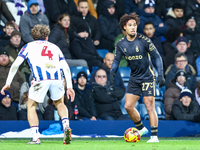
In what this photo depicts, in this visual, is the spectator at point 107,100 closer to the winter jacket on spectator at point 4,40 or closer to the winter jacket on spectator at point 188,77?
the winter jacket on spectator at point 188,77

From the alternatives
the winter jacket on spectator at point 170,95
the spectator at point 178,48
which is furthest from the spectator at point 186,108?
the spectator at point 178,48

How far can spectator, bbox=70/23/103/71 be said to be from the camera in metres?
12.0

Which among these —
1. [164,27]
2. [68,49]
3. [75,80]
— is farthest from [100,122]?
[164,27]

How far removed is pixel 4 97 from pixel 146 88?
3.86 metres

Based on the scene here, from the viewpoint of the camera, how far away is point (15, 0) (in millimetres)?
12508

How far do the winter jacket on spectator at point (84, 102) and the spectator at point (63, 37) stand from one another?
120cm

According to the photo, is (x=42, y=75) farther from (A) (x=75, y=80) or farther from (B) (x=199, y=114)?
→ (B) (x=199, y=114)

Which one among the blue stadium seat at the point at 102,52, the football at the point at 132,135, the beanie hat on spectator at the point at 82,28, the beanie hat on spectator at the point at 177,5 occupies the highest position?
the beanie hat on spectator at the point at 177,5

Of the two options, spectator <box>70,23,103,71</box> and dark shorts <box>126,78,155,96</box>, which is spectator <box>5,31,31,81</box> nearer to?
spectator <box>70,23,103,71</box>

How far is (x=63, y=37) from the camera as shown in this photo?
1159cm

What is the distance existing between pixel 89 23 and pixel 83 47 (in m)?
1.09

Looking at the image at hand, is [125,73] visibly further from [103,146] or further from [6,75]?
[103,146]

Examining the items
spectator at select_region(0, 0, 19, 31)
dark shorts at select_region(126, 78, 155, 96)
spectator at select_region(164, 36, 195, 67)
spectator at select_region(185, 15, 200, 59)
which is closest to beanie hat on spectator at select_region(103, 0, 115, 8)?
spectator at select_region(164, 36, 195, 67)

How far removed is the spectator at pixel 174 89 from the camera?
10.6m
